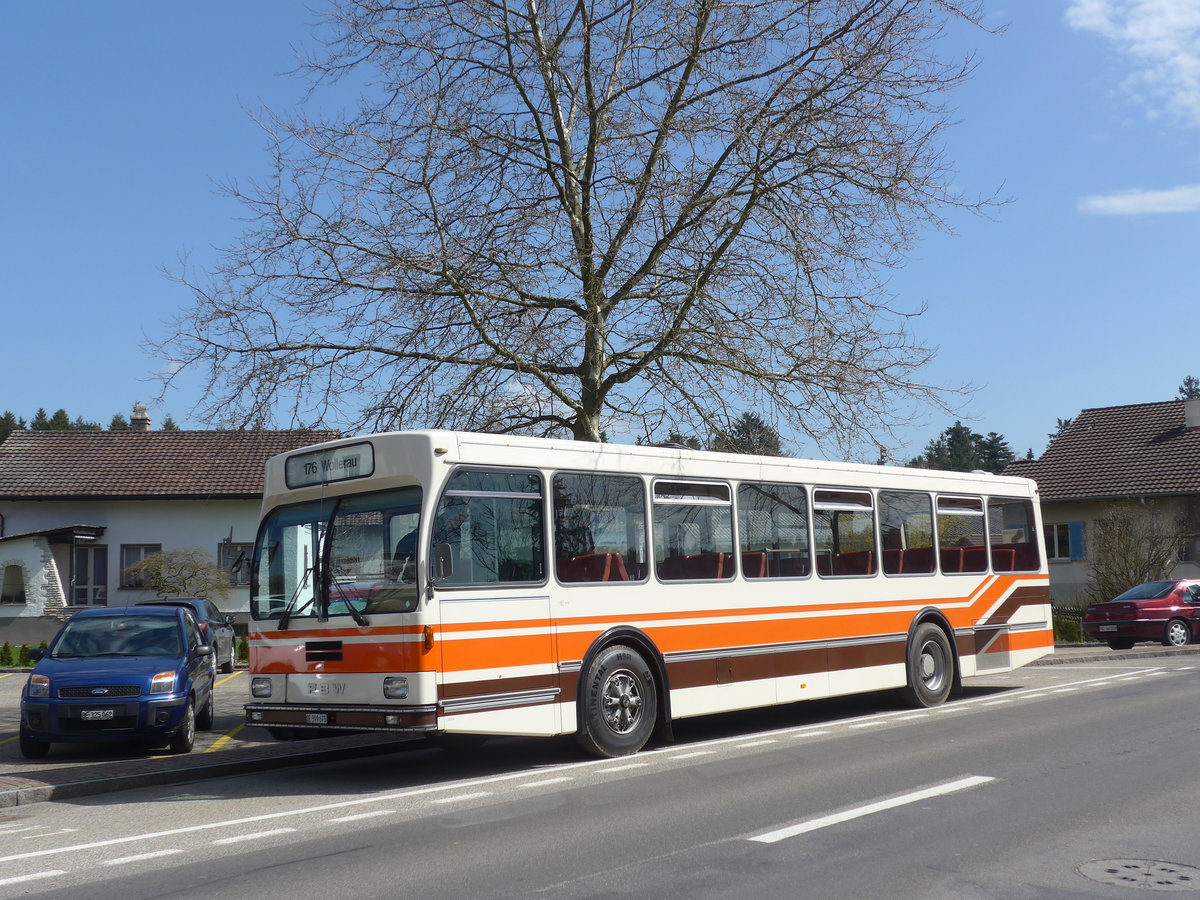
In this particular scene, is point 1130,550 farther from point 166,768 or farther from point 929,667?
point 166,768

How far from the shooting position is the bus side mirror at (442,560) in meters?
10.2

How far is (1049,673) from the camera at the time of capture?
851 inches

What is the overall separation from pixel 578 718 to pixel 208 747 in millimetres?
4883

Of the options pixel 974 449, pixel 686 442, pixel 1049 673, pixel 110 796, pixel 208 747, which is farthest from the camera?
pixel 974 449

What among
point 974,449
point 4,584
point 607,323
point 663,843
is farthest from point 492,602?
point 974,449

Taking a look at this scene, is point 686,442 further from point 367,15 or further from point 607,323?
point 367,15

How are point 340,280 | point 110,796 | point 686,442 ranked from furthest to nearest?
point 686,442, point 340,280, point 110,796

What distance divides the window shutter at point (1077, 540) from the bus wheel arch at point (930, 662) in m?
30.6

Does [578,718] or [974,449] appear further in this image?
[974,449]

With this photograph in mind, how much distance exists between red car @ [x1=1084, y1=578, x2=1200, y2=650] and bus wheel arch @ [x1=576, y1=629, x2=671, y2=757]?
64.7 ft

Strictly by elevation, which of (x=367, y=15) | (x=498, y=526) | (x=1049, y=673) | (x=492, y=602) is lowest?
(x=1049, y=673)

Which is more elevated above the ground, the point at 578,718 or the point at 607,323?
the point at 607,323

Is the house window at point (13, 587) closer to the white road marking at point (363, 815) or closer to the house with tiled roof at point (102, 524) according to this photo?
the house with tiled roof at point (102, 524)

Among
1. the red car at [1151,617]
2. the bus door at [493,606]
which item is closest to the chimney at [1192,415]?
the red car at [1151,617]
